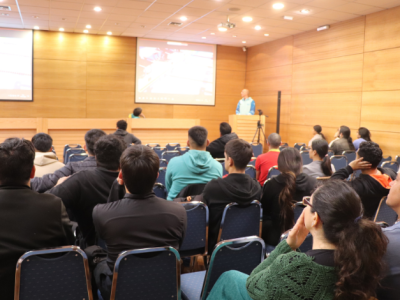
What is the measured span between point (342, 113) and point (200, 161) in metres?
6.59

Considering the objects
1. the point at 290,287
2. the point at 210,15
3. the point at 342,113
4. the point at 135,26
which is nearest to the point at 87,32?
the point at 135,26

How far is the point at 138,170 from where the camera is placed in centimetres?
194

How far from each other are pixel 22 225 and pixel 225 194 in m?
1.50

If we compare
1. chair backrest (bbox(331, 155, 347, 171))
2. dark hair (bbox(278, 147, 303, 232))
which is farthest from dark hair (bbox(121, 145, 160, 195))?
chair backrest (bbox(331, 155, 347, 171))

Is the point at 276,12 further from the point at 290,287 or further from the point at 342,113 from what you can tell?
the point at 290,287

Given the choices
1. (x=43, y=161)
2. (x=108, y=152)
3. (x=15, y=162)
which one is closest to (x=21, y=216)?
(x=15, y=162)

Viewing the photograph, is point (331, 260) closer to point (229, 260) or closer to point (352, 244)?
point (352, 244)

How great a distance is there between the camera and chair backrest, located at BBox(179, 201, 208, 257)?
8.61ft

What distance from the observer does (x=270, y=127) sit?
11.8 meters

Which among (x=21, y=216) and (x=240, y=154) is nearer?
(x=21, y=216)

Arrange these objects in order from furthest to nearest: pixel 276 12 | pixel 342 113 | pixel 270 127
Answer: pixel 270 127 < pixel 342 113 < pixel 276 12

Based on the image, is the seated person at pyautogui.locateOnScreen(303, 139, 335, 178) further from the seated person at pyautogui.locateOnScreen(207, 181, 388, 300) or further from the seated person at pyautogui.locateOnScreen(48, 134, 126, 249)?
the seated person at pyautogui.locateOnScreen(207, 181, 388, 300)

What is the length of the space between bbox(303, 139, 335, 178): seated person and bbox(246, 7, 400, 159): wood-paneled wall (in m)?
4.37

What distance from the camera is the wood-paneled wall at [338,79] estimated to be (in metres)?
7.62
